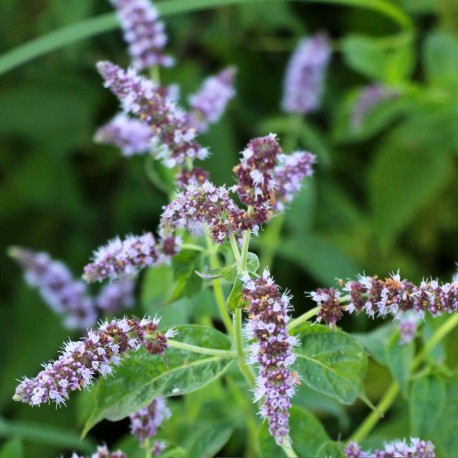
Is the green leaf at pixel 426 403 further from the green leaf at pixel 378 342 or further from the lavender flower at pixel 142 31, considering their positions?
the lavender flower at pixel 142 31

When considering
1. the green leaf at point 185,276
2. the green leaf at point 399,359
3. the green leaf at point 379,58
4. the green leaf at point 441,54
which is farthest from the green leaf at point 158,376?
the green leaf at point 441,54

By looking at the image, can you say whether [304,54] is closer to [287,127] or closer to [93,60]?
[287,127]

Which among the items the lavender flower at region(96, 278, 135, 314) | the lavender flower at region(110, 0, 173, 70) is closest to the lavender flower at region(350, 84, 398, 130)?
the lavender flower at region(110, 0, 173, 70)

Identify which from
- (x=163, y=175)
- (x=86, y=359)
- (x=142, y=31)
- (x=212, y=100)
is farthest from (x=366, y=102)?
(x=86, y=359)

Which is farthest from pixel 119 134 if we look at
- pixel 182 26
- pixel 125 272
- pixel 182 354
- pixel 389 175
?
pixel 389 175

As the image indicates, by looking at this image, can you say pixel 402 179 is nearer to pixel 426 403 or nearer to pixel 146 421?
pixel 426 403

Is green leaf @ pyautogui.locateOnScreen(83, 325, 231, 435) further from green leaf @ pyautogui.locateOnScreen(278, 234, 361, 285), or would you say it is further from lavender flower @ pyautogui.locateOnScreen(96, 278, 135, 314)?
green leaf @ pyautogui.locateOnScreen(278, 234, 361, 285)
